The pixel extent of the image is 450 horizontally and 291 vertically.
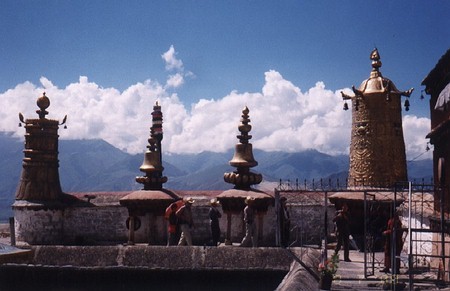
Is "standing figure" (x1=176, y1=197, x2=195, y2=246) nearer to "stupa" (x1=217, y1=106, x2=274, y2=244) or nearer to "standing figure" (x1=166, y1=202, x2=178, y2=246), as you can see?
"standing figure" (x1=166, y1=202, x2=178, y2=246)

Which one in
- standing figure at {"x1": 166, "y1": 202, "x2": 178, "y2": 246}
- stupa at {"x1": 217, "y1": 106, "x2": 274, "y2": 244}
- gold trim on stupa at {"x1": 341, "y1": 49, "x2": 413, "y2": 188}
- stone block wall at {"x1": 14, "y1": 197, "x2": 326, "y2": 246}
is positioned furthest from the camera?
Answer: gold trim on stupa at {"x1": 341, "y1": 49, "x2": 413, "y2": 188}

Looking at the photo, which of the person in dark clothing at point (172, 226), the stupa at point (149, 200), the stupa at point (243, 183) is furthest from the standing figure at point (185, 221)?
the stupa at point (149, 200)

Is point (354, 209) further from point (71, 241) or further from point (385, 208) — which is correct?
point (71, 241)

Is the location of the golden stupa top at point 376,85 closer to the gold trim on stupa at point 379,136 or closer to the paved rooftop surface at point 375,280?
the gold trim on stupa at point 379,136

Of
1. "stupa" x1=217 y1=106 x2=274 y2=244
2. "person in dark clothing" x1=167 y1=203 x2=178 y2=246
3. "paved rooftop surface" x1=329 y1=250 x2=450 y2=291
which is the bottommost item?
"paved rooftop surface" x1=329 y1=250 x2=450 y2=291

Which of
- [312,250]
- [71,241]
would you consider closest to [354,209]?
[312,250]

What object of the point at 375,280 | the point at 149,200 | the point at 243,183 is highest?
the point at 243,183

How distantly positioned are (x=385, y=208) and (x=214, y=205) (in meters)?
5.89

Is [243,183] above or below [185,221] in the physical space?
above

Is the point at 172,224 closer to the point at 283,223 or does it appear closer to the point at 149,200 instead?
the point at 149,200

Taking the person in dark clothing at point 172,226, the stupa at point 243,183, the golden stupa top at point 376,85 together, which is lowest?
the person in dark clothing at point 172,226

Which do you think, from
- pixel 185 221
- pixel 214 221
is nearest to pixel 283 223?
pixel 214 221

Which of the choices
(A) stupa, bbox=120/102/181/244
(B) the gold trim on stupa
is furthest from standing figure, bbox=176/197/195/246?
(B) the gold trim on stupa

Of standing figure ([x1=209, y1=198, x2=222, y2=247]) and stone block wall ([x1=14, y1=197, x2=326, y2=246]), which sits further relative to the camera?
stone block wall ([x1=14, y1=197, x2=326, y2=246])
